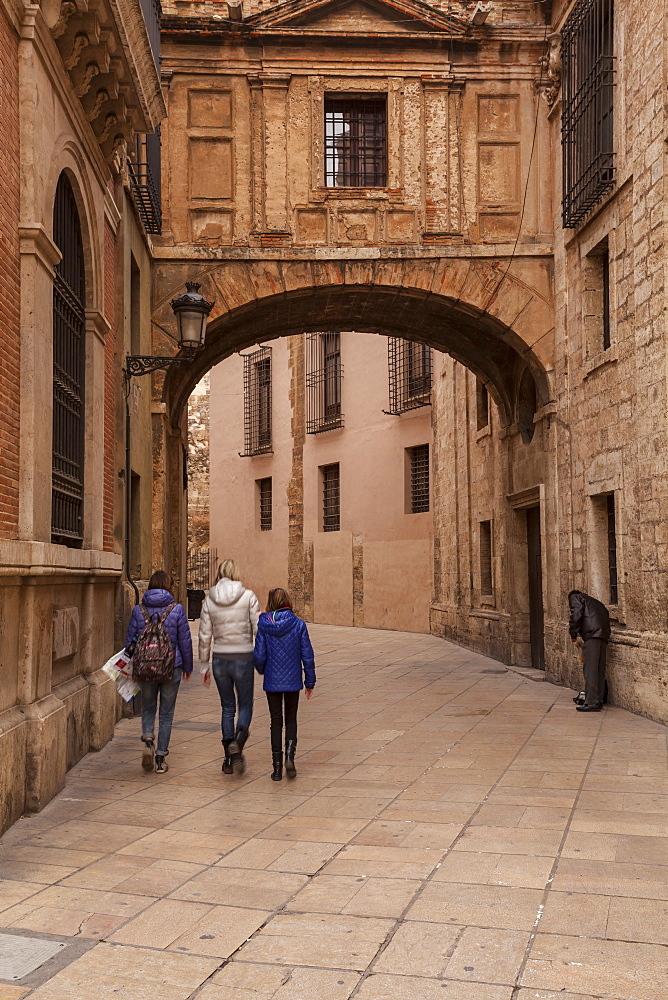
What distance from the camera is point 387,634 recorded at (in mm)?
23562

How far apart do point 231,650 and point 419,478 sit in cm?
1675

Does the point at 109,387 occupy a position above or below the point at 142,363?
below

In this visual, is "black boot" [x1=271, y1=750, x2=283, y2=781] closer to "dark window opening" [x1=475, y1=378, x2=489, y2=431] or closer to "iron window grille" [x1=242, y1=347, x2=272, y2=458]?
"dark window opening" [x1=475, y1=378, x2=489, y2=431]

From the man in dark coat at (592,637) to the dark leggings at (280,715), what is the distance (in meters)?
4.47

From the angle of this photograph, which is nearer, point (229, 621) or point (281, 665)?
point (281, 665)

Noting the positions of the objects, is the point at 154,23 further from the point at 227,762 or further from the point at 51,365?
the point at 227,762

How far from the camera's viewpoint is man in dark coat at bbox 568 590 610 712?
36.7ft

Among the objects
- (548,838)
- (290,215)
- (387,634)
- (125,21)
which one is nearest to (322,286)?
(290,215)

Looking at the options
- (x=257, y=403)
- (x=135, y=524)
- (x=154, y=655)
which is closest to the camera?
(x=154, y=655)

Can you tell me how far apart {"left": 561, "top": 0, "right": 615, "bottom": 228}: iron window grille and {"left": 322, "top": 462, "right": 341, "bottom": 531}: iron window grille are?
15277mm

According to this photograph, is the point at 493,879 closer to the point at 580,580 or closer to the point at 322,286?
the point at 580,580

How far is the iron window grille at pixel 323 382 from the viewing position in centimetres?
2761

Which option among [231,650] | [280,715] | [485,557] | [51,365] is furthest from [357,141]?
[280,715]

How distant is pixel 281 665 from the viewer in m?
7.66
